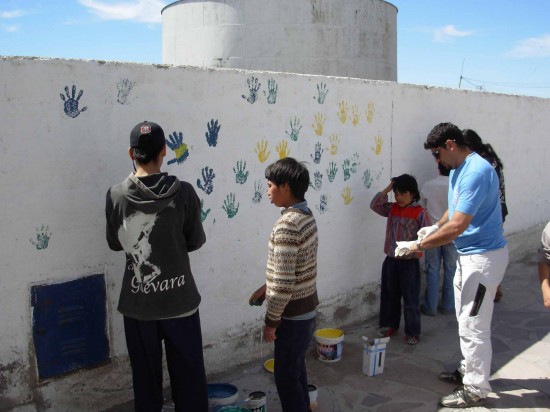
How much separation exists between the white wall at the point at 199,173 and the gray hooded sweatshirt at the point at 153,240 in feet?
1.84

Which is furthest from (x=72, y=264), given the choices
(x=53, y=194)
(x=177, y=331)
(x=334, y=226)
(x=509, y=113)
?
(x=509, y=113)

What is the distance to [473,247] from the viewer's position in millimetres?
3604

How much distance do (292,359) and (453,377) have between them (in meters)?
1.67

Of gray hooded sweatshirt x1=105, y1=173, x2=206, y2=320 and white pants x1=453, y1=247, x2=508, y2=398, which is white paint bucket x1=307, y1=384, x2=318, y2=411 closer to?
white pants x1=453, y1=247, x2=508, y2=398

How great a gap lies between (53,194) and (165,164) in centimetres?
76

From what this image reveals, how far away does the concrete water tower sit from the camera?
33.1 feet

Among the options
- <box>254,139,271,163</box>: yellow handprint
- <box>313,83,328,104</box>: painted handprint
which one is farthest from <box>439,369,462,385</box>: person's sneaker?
<box>313,83,328,104</box>: painted handprint

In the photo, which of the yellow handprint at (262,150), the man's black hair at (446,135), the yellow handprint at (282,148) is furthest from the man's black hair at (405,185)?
the yellow handprint at (262,150)

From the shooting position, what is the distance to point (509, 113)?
713 cm

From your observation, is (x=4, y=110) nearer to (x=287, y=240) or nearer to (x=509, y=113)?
(x=287, y=240)

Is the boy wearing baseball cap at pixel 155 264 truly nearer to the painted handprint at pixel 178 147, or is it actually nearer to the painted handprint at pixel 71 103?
the painted handprint at pixel 71 103

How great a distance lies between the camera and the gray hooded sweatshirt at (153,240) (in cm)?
277

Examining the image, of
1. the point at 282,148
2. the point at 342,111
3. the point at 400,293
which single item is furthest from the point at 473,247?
the point at 342,111

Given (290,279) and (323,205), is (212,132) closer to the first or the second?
(323,205)
